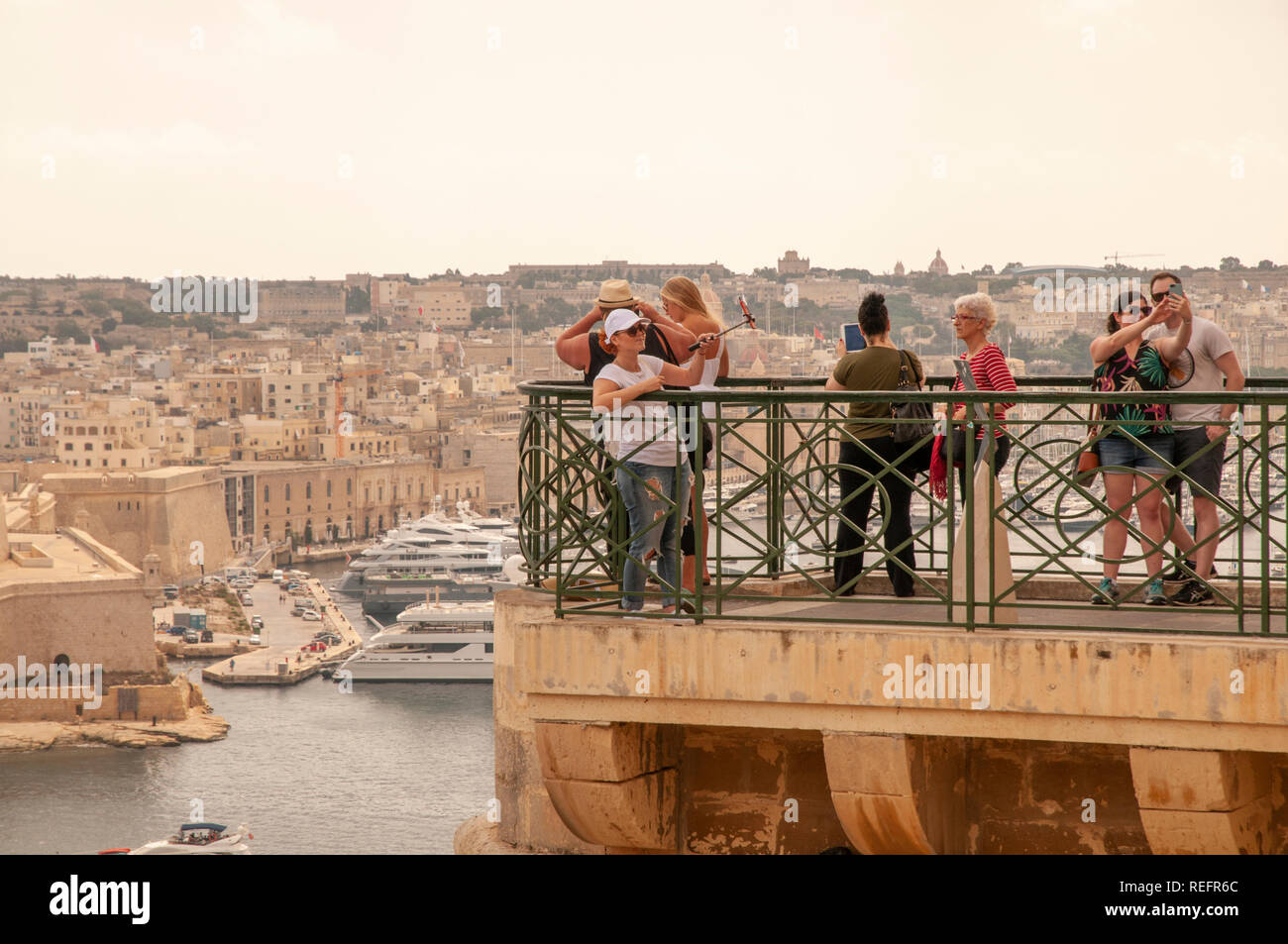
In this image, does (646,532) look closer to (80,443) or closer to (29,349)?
(80,443)

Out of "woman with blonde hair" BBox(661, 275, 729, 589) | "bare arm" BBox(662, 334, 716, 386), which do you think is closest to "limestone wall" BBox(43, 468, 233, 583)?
"woman with blonde hair" BBox(661, 275, 729, 589)

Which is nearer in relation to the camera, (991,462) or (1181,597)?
(991,462)

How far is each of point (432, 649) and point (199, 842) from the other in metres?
31.1

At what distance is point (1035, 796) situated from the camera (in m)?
4.25

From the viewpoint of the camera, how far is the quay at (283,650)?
3068 inches

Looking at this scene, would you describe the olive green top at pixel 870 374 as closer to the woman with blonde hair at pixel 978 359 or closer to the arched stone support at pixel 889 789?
the woman with blonde hair at pixel 978 359

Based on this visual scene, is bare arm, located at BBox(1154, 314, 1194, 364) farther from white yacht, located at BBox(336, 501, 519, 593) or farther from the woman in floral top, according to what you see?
white yacht, located at BBox(336, 501, 519, 593)

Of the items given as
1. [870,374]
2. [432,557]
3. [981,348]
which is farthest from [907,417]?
[432,557]

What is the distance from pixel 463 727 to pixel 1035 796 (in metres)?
64.2

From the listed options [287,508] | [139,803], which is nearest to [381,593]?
[287,508]

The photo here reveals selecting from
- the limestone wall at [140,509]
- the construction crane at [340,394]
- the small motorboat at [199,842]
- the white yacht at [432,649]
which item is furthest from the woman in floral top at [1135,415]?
the construction crane at [340,394]

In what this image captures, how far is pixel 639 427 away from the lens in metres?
4.50

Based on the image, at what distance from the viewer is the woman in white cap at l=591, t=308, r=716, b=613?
445 cm

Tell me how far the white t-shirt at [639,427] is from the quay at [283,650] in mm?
75179
